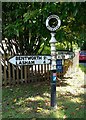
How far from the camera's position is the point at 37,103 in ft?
19.2

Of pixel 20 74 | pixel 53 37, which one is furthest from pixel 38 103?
pixel 20 74

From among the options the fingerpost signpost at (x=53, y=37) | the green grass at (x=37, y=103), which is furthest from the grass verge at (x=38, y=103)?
the fingerpost signpost at (x=53, y=37)

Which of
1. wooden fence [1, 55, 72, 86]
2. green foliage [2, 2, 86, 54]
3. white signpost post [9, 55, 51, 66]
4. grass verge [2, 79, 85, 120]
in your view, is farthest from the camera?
wooden fence [1, 55, 72, 86]

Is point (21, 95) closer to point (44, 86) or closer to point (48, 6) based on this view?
point (44, 86)

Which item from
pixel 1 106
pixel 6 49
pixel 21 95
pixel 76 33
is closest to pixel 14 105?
pixel 1 106

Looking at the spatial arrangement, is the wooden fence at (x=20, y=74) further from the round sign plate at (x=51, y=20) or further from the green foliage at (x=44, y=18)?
the round sign plate at (x=51, y=20)

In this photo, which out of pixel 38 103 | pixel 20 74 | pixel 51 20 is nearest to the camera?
pixel 51 20

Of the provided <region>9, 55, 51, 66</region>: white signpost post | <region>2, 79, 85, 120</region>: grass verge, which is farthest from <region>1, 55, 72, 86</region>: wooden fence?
<region>9, 55, 51, 66</region>: white signpost post

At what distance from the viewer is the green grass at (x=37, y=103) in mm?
5207

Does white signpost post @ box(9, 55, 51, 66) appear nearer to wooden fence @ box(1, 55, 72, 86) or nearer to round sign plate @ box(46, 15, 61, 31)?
round sign plate @ box(46, 15, 61, 31)

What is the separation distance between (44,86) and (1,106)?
2.02m

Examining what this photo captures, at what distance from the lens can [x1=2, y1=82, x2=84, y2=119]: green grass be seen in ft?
17.1

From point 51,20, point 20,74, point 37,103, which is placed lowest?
point 37,103

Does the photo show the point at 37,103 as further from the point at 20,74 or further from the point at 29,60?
the point at 20,74
